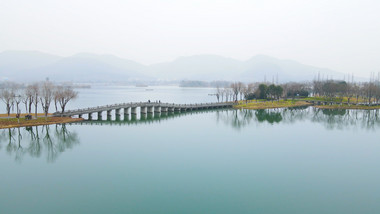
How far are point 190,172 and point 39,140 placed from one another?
21.7 m

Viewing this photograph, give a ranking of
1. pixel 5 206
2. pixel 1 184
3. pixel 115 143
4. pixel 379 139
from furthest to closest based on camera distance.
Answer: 1. pixel 379 139
2. pixel 115 143
3. pixel 1 184
4. pixel 5 206

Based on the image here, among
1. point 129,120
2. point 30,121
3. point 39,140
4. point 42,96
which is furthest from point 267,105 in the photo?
point 39,140

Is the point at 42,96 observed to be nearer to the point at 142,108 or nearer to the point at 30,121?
the point at 30,121

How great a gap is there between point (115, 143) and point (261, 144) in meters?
17.0

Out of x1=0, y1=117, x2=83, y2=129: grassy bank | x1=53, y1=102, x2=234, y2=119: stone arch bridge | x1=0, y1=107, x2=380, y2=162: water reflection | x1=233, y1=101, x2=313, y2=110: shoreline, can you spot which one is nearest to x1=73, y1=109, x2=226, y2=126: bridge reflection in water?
Result: x1=0, y1=107, x2=380, y2=162: water reflection

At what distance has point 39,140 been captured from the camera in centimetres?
3378

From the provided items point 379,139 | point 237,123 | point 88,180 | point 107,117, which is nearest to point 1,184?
point 88,180

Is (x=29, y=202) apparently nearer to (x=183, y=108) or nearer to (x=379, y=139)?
(x=379, y=139)

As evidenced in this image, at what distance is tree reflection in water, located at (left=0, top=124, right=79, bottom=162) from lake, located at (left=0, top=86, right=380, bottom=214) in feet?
0.35

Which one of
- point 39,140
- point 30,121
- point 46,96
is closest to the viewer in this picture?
point 39,140

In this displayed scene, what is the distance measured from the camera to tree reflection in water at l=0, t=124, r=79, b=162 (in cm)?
2830

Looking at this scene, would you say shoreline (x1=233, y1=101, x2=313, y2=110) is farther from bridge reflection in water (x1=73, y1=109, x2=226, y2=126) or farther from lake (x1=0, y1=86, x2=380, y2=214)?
lake (x1=0, y1=86, x2=380, y2=214)

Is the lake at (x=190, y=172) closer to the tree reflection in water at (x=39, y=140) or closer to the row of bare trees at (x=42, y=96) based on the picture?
the tree reflection in water at (x=39, y=140)

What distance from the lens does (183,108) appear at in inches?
2594
